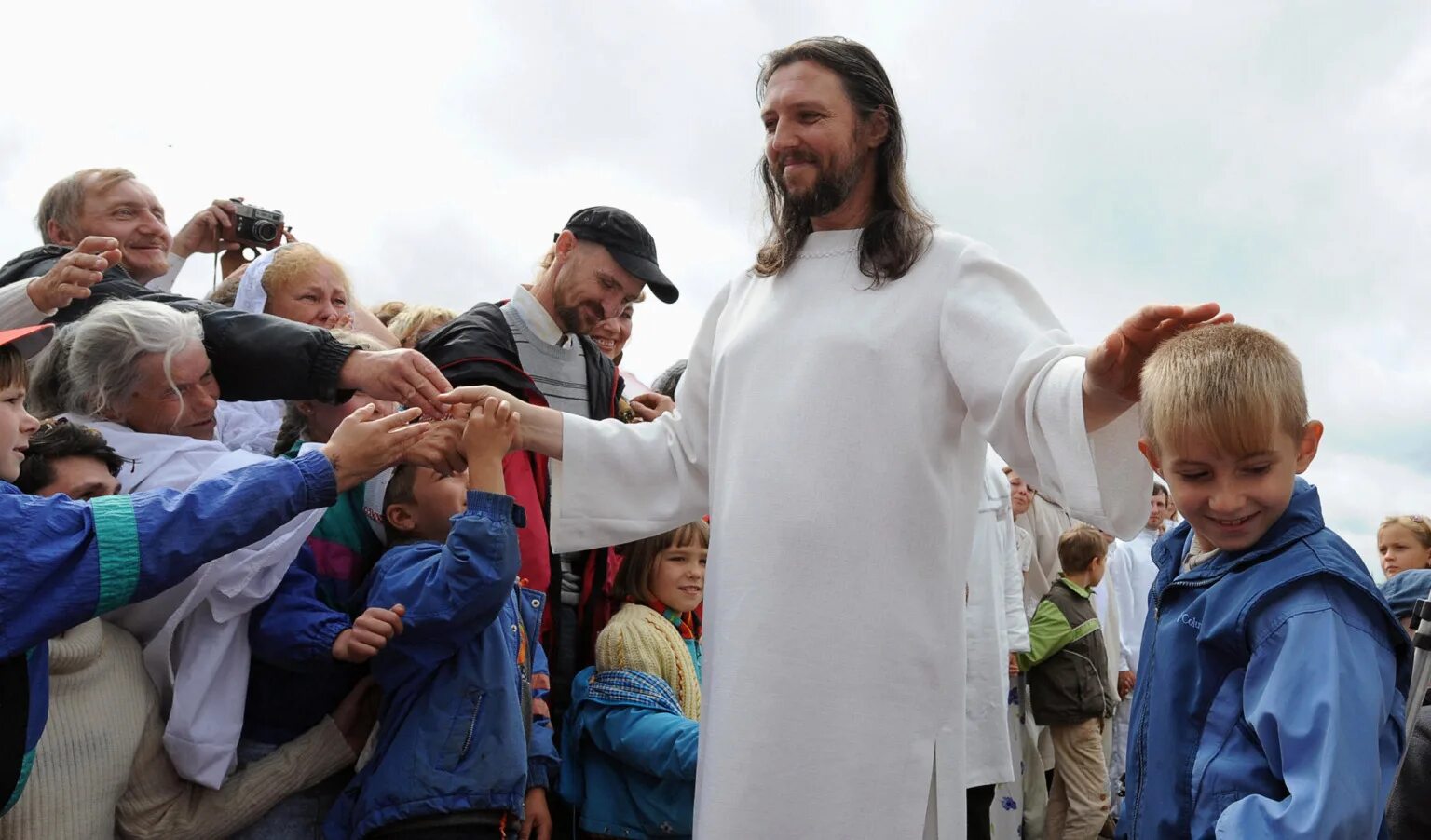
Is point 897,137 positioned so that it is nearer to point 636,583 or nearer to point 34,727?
point 636,583

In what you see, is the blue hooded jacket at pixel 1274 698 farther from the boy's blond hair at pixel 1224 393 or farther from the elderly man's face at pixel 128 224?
the elderly man's face at pixel 128 224

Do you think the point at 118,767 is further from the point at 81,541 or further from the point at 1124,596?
the point at 1124,596

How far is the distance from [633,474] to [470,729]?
74cm

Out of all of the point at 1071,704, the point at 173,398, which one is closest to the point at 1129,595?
the point at 1071,704

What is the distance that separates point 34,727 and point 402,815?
2.79 ft

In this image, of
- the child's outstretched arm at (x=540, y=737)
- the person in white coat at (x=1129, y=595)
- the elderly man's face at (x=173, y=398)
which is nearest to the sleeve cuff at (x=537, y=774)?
the child's outstretched arm at (x=540, y=737)

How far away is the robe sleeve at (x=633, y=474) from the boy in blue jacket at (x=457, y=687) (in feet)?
0.51

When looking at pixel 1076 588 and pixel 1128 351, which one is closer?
pixel 1128 351

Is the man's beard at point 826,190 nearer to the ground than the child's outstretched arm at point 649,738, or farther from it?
farther from it

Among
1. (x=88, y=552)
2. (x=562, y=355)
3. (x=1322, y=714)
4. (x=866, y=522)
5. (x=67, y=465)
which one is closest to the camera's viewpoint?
(x=1322, y=714)

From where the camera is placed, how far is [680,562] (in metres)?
4.30

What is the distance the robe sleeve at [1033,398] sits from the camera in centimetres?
238

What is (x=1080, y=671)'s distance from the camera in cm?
689

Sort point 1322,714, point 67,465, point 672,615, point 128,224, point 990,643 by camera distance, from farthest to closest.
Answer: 1. point 990,643
2. point 128,224
3. point 672,615
4. point 67,465
5. point 1322,714
